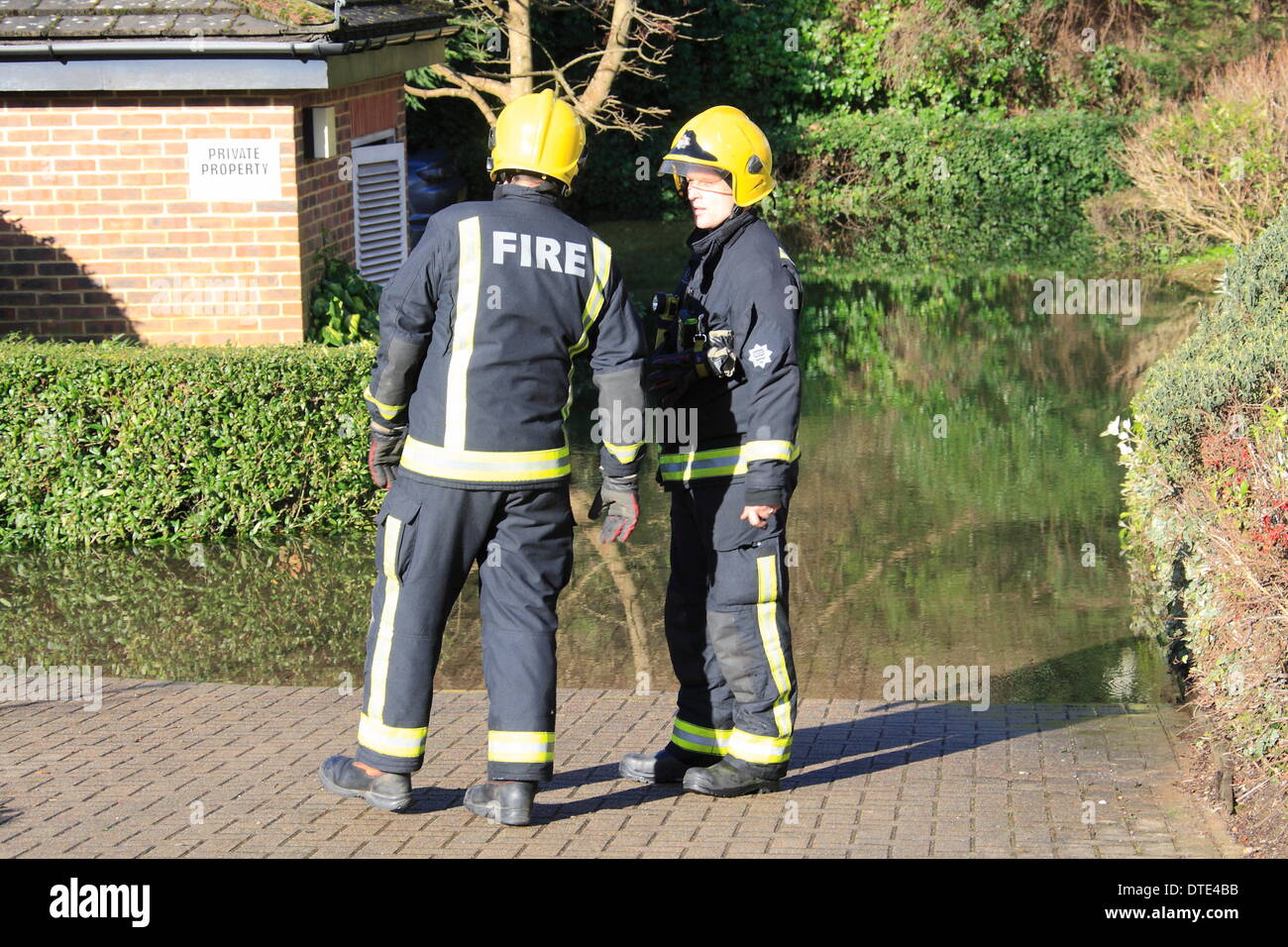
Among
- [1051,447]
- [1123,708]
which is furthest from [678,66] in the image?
[1123,708]

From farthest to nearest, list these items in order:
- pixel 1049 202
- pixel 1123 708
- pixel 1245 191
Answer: pixel 1049 202, pixel 1245 191, pixel 1123 708

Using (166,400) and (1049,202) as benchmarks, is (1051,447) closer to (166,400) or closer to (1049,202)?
(166,400)

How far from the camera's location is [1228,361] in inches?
238

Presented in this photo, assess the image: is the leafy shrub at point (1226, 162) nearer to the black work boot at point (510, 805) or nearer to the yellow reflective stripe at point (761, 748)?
the yellow reflective stripe at point (761, 748)

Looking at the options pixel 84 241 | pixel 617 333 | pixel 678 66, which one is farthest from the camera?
pixel 678 66

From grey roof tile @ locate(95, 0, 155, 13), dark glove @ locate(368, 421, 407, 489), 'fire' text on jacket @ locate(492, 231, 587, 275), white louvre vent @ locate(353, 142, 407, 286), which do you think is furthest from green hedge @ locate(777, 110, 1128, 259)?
dark glove @ locate(368, 421, 407, 489)

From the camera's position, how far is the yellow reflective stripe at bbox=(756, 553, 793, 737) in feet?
16.7

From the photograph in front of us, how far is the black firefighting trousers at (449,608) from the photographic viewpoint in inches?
189

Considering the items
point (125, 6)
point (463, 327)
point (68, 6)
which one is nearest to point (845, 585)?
point (463, 327)

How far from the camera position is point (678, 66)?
89.1 feet

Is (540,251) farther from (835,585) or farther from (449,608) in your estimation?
(835,585)

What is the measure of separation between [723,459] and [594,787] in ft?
3.81

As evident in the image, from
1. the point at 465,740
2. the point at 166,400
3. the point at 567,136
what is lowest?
the point at 465,740

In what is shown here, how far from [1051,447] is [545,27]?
16.4 meters
